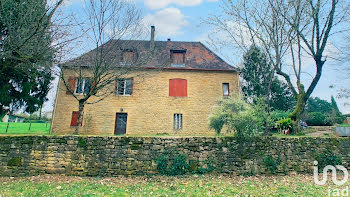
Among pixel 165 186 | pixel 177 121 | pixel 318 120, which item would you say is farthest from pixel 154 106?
pixel 318 120

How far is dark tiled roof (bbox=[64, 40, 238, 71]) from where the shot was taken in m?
10.4

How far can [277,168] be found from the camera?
673 centimetres

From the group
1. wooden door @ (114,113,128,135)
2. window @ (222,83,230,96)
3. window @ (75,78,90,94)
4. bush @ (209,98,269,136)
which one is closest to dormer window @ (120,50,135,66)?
window @ (75,78,90,94)

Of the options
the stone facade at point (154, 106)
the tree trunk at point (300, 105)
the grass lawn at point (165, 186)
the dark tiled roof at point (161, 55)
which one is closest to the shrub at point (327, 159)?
the grass lawn at point (165, 186)

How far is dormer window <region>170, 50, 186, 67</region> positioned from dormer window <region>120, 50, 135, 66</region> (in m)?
4.45

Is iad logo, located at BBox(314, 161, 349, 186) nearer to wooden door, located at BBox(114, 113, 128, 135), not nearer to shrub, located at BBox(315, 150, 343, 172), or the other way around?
shrub, located at BBox(315, 150, 343, 172)

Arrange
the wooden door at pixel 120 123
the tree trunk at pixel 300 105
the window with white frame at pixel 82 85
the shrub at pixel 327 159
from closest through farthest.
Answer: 1. the shrub at pixel 327 159
2. the tree trunk at pixel 300 105
3. the window with white frame at pixel 82 85
4. the wooden door at pixel 120 123

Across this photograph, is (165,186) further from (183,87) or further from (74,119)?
(74,119)

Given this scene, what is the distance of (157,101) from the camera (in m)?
14.5

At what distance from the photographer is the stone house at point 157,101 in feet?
45.0

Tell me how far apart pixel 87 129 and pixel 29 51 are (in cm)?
887

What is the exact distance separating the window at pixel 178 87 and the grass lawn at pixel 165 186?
9086 millimetres

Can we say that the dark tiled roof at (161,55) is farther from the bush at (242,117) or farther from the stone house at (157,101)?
the bush at (242,117)

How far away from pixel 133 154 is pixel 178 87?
9.13 m
